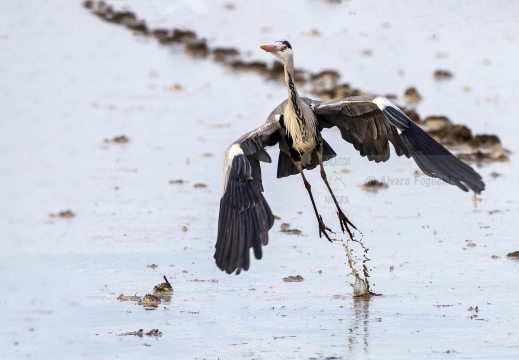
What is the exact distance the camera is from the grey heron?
8250 mm

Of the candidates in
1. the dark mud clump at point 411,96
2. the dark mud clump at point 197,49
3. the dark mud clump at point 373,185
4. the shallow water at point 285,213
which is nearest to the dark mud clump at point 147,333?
the shallow water at point 285,213

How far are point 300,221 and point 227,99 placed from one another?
349 inches

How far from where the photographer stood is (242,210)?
852cm

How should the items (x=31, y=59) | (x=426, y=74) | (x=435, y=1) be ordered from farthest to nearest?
1. (x=31, y=59)
2. (x=426, y=74)
3. (x=435, y=1)

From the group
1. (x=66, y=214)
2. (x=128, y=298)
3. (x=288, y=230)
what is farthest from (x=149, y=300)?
(x=66, y=214)

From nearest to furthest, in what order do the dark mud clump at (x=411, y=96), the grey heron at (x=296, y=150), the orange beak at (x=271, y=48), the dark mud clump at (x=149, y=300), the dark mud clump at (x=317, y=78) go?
the grey heron at (x=296, y=150)
the dark mud clump at (x=149, y=300)
the orange beak at (x=271, y=48)
the dark mud clump at (x=317, y=78)
the dark mud clump at (x=411, y=96)

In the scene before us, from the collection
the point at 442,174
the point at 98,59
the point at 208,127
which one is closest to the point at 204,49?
the point at 98,59

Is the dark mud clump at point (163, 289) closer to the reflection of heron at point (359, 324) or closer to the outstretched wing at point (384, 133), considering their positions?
the reflection of heron at point (359, 324)

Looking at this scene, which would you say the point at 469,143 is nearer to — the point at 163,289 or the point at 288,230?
the point at 288,230

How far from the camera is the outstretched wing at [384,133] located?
8.43 m

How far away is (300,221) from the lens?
12375mm

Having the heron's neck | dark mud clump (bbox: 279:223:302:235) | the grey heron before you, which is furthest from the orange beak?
dark mud clump (bbox: 279:223:302:235)

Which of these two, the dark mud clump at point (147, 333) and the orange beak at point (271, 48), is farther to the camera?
Answer: the orange beak at point (271, 48)

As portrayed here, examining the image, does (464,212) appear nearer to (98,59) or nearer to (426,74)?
(426,74)
